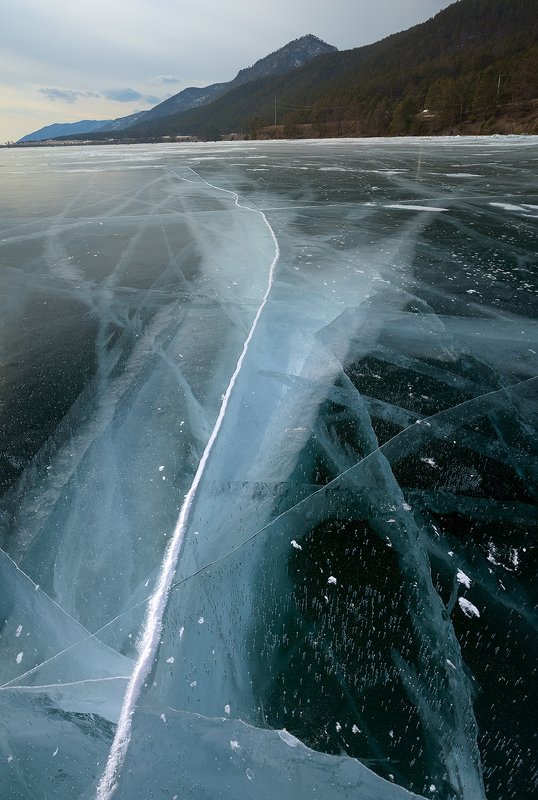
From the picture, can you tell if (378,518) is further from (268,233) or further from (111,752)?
(268,233)

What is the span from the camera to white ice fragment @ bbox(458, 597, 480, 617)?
1.15 metres

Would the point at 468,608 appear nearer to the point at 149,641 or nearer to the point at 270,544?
the point at 270,544

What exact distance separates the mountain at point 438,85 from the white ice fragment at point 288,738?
44.9 metres

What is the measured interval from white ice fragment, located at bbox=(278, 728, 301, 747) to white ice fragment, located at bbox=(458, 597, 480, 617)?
54cm

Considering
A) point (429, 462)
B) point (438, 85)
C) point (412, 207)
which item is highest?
point (438, 85)

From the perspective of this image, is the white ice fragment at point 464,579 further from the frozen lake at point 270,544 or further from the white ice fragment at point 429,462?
the white ice fragment at point 429,462

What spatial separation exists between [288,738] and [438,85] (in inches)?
2445

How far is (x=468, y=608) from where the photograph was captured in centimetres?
117

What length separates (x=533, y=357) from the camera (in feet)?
7.93

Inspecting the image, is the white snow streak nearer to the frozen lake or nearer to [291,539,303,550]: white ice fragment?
the frozen lake

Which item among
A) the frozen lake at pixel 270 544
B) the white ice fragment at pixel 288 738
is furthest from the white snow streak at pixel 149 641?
the white ice fragment at pixel 288 738

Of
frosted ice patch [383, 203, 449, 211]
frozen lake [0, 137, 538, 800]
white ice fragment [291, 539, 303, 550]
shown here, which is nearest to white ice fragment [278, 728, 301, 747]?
frozen lake [0, 137, 538, 800]

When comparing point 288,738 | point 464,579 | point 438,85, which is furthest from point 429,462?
point 438,85

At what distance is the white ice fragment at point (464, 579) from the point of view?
1232mm
